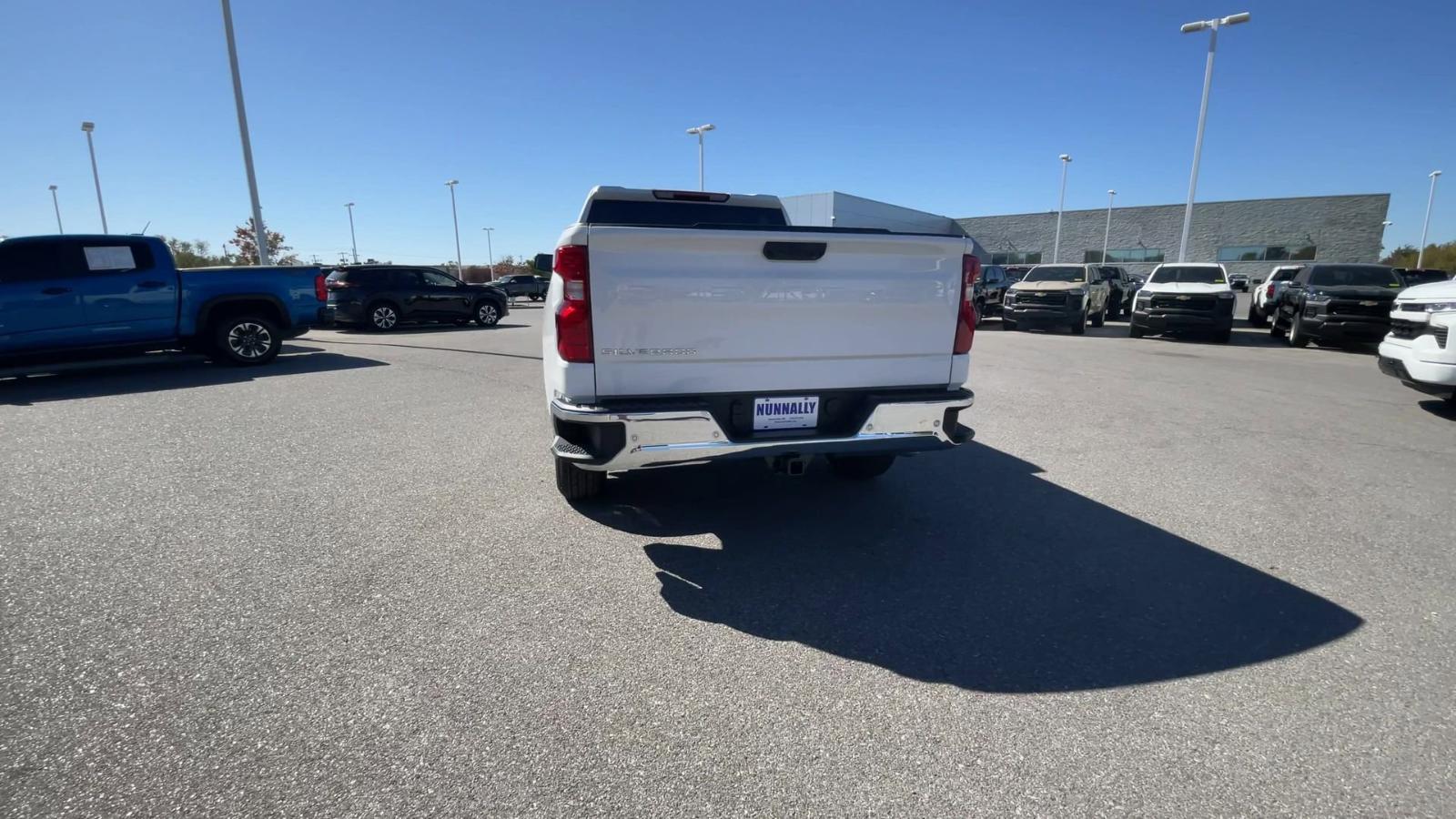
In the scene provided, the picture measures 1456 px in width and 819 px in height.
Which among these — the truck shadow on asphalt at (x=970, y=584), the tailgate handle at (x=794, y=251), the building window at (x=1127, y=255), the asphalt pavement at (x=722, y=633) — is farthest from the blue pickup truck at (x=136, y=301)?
the building window at (x=1127, y=255)

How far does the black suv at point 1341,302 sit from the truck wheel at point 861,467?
545 inches

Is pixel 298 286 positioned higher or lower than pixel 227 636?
higher

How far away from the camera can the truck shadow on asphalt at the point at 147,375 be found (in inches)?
332

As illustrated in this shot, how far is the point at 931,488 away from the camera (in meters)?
4.90

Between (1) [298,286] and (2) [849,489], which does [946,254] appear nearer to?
(2) [849,489]

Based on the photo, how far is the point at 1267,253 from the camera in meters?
44.8

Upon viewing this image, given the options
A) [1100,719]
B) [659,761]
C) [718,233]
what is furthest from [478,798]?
[718,233]

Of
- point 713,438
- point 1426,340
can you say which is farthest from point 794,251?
point 1426,340

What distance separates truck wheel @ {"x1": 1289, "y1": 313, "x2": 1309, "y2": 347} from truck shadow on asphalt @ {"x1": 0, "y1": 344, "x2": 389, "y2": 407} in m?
18.4

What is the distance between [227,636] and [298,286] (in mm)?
9661

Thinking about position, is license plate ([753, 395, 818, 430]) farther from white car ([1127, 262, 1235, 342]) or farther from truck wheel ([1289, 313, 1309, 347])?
truck wheel ([1289, 313, 1309, 347])

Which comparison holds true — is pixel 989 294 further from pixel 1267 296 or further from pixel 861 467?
pixel 861 467

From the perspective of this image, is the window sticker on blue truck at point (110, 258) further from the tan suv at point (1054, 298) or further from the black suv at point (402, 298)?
the tan suv at point (1054, 298)

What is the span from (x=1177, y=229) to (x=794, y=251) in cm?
5568
